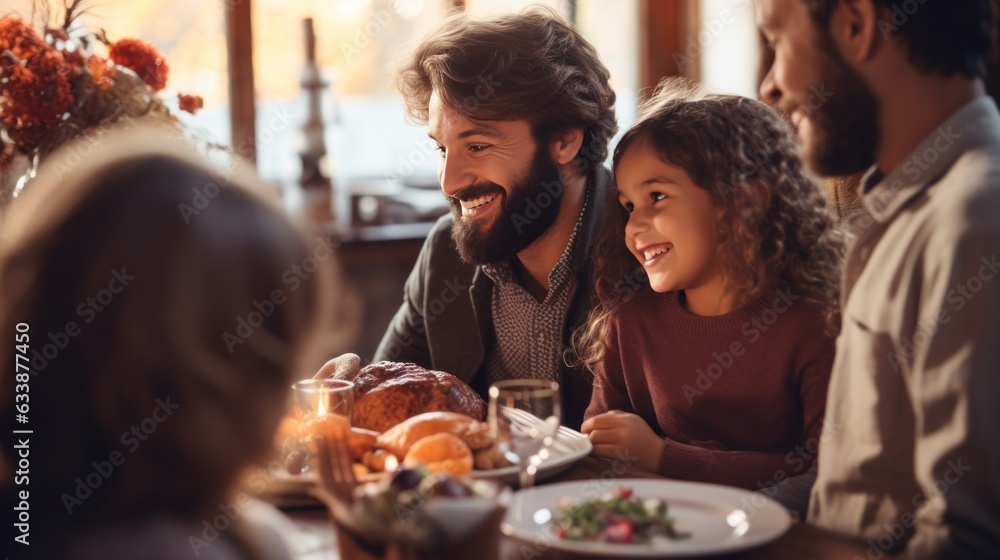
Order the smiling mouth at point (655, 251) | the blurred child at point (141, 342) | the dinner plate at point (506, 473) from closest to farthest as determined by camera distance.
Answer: the blurred child at point (141, 342) < the dinner plate at point (506, 473) < the smiling mouth at point (655, 251)

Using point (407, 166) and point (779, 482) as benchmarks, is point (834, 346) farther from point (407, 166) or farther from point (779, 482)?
point (407, 166)

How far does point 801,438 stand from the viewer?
77.1 inches

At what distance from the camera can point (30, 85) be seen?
213 cm

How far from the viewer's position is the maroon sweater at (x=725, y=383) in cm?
184

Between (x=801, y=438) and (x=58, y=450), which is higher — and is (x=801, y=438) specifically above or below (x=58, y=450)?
below

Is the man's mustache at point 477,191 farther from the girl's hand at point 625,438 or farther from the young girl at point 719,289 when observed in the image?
the girl's hand at point 625,438

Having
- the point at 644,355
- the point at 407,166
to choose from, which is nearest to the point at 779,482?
the point at 644,355

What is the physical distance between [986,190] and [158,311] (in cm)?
97

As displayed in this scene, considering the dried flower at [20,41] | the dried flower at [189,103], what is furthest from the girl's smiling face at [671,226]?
the dried flower at [20,41]

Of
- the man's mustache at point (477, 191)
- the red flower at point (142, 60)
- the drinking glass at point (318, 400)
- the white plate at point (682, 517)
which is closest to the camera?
the white plate at point (682, 517)

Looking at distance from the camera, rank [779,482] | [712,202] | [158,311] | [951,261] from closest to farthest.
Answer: [158,311]
[951,261]
[779,482]
[712,202]

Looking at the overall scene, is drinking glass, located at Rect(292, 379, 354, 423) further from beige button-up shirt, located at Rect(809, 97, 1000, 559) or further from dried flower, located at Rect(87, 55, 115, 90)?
dried flower, located at Rect(87, 55, 115, 90)

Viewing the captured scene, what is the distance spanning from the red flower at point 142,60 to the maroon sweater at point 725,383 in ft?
3.94

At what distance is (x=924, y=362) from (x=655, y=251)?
88 centimetres
